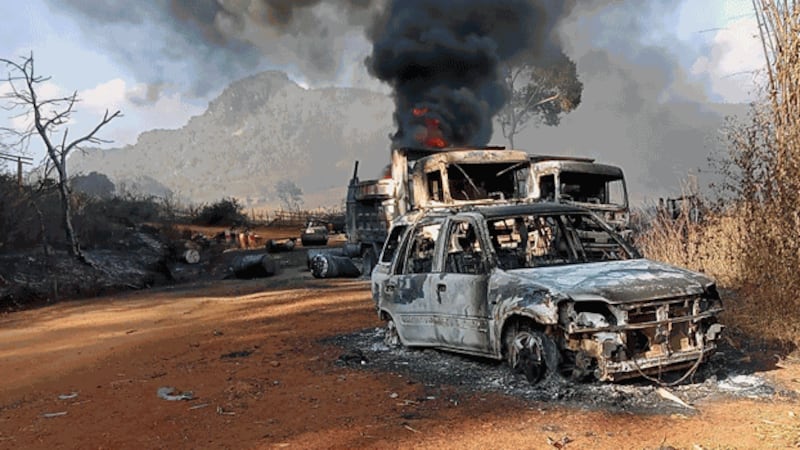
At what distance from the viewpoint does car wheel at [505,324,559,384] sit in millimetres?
4902

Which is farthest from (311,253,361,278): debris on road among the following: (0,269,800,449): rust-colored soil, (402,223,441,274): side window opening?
(402,223,441,274): side window opening

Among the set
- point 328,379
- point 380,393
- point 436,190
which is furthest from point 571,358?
point 436,190

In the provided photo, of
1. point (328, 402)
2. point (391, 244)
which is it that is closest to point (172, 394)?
point (328, 402)

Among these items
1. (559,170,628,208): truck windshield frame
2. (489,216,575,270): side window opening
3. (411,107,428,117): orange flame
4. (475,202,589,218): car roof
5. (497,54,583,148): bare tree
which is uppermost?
(497,54,583,148): bare tree

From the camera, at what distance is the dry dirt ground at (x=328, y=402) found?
4.07 metres

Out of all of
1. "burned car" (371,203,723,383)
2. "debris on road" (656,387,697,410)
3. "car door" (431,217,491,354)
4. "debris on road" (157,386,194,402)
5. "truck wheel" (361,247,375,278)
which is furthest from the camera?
"truck wheel" (361,247,375,278)

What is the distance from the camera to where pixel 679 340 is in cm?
482

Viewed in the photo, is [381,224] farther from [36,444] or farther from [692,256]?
[36,444]

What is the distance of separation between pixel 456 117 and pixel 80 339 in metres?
14.1

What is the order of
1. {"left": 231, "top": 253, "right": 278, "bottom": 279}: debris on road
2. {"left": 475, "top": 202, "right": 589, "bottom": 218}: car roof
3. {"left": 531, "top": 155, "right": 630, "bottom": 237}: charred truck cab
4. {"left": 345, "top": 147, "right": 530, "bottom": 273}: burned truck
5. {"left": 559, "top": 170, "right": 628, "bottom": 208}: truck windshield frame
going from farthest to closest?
1. {"left": 231, "top": 253, "right": 278, "bottom": 279}: debris on road
2. {"left": 559, "top": 170, "right": 628, "bottom": 208}: truck windshield frame
3. {"left": 531, "top": 155, "right": 630, "bottom": 237}: charred truck cab
4. {"left": 345, "top": 147, "right": 530, "bottom": 273}: burned truck
5. {"left": 475, "top": 202, "right": 589, "bottom": 218}: car roof

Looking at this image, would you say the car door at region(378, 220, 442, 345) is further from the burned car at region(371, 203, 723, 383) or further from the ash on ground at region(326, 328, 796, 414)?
the ash on ground at region(326, 328, 796, 414)

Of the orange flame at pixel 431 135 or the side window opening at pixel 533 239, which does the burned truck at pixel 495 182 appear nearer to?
the side window opening at pixel 533 239

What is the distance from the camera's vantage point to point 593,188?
1346 centimetres

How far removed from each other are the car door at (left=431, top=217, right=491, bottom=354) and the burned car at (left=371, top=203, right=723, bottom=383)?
Answer: 0.01 metres
